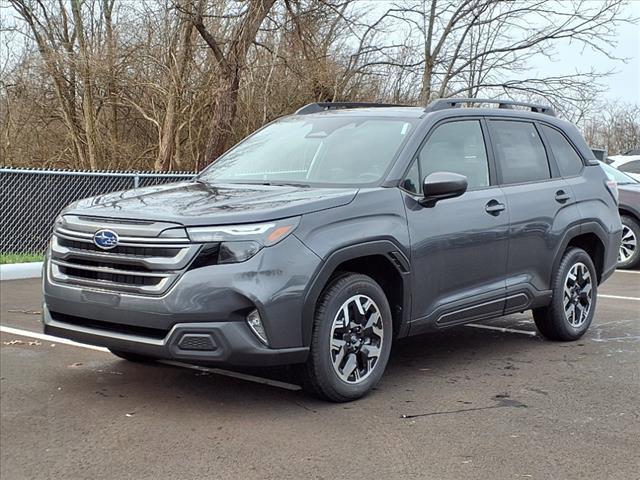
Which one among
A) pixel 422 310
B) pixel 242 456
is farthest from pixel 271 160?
pixel 242 456

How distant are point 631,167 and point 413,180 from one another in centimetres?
963

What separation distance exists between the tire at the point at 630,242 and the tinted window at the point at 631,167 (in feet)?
7.40

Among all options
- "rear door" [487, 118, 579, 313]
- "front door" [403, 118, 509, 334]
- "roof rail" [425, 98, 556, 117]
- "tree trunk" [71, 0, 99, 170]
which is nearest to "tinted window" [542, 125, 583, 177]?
"rear door" [487, 118, 579, 313]

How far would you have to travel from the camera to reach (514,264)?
5715mm

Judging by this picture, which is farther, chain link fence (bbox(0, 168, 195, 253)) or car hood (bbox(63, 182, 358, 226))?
chain link fence (bbox(0, 168, 195, 253))

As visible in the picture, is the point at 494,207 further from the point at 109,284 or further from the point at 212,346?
the point at 109,284

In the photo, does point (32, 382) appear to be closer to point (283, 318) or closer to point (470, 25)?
point (283, 318)

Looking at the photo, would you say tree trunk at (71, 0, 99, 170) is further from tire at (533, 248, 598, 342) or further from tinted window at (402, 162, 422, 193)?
tinted window at (402, 162, 422, 193)

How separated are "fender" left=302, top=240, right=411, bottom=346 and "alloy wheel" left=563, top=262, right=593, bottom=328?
1.92 meters

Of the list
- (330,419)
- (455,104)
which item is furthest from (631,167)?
(330,419)

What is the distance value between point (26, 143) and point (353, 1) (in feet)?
27.3

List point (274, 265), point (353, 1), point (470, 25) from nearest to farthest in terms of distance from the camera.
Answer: point (274, 265) → point (353, 1) → point (470, 25)

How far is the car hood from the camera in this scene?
4211 millimetres

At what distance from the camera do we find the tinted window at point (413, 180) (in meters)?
5.02
